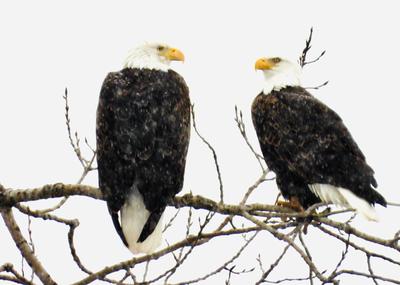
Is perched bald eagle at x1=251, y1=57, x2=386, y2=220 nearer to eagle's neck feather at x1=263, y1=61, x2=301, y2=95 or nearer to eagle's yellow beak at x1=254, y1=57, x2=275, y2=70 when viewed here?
eagle's neck feather at x1=263, y1=61, x2=301, y2=95

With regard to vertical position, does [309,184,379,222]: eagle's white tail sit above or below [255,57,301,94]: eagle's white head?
below

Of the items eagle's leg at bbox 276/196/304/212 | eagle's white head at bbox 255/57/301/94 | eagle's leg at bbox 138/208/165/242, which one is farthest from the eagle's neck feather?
eagle's leg at bbox 138/208/165/242

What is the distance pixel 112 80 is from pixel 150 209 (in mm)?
1063

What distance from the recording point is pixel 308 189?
5.97m

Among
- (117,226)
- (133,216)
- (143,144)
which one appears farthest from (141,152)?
(117,226)

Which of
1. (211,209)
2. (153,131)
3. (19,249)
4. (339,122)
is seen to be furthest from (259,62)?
(19,249)

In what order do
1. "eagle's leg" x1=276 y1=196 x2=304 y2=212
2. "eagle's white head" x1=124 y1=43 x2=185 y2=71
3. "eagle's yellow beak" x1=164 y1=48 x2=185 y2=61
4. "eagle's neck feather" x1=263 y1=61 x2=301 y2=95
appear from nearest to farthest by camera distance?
1. "eagle's leg" x1=276 y1=196 x2=304 y2=212
2. "eagle's white head" x1=124 y1=43 x2=185 y2=71
3. "eagle's yellow beak" x1=164 y1=48 x2=185 y2=61
4. "eagle's neck feather" x1=263 y1=61 x2=301 y2=95

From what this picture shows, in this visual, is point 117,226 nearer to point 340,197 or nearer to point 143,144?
point 143,144

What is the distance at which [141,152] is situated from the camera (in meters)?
5.02

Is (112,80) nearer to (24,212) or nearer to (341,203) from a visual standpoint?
(24,212)

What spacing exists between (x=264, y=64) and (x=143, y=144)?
83.0 inches

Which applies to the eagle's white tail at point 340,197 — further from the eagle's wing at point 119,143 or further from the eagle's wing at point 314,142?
the eagle's wing at point 119,143

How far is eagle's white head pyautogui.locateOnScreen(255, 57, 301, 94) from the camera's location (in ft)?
21.4

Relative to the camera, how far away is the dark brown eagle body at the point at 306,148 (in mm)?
5891
